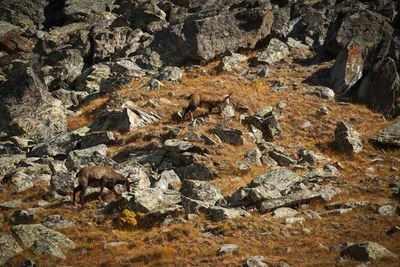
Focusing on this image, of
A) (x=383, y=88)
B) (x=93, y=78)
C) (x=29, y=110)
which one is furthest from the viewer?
(x=93, y=78)

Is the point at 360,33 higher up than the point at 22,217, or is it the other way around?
the point at 360,33

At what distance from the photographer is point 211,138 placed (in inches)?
834

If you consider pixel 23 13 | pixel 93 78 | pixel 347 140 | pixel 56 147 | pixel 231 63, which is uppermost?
pixel 231 63

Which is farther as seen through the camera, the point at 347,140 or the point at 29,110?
the point at 29,110

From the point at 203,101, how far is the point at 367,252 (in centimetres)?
1652

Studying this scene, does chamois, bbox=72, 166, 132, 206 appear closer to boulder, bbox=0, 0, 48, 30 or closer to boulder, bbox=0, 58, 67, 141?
boulder, bbox=0, 58, 67, 141

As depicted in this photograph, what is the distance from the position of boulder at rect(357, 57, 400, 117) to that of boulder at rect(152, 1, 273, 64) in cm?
1504

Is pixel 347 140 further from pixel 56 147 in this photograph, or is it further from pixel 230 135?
pixel 56 147

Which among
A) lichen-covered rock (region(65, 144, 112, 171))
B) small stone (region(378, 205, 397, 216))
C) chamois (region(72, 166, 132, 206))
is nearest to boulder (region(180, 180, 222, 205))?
chamois (region(72, 166, 132, 206))

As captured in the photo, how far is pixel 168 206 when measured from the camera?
13.9 m

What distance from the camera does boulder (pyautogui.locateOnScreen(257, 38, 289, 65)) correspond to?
36009 millimetres

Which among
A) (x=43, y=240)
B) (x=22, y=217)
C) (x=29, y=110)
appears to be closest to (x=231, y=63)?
(x=29, y=110)

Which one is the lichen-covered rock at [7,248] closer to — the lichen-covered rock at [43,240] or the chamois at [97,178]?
the lichen-covered rock at [43,240]

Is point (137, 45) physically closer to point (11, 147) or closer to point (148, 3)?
point (148, 3)
